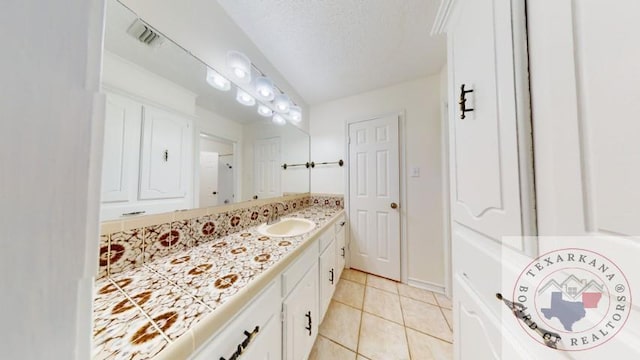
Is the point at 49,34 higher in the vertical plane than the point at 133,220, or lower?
higher

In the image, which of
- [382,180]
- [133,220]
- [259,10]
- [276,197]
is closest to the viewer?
[133,220]

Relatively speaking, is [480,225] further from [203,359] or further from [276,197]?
[276,197]

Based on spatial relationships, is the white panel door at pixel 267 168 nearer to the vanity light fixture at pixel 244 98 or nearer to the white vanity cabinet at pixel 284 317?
the vanity light fixture at pixel 244 98

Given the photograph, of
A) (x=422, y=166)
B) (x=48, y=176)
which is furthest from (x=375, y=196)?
(x=48, y=176)

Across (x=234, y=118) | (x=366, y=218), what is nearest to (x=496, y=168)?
(x=234, y=118)

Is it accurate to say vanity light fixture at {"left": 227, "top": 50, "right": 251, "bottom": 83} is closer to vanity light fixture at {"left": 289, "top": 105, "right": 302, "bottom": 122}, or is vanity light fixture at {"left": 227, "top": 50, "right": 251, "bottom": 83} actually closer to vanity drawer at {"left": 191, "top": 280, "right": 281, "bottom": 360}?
vanity light fixture at {"left": 289, "top": 105, "right": 302, "bottom": 122}

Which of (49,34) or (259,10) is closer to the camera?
(49,34)

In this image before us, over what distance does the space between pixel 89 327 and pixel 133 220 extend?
2.40 ft

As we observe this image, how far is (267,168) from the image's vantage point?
1.66 metres

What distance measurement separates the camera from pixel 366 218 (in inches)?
79.0

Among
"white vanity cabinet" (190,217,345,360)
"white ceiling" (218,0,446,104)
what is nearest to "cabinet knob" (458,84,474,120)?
"white ceiling" (218,0,446,104)

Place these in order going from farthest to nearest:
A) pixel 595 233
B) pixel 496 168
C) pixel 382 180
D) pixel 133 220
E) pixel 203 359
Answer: pixel 382 180 < pixel 133 220 < pixel 496 168 < pixel 203 359 < pixel 595 233

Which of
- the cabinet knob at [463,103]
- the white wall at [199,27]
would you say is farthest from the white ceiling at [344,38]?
the cabinet knob at [463,103]

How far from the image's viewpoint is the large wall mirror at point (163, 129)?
Answer: 28.0 inches
